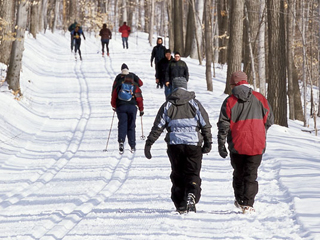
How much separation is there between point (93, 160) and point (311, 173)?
438cm

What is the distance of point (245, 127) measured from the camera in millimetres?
6355

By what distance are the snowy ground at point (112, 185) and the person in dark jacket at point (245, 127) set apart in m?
0.49

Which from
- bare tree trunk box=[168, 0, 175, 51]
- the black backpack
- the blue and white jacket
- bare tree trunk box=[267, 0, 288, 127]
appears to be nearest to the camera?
the blue and white jacket

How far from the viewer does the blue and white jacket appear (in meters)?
6.47

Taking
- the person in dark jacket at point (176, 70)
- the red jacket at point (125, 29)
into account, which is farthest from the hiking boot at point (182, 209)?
the red jacket at point (125, 29)

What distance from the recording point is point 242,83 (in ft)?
21.1

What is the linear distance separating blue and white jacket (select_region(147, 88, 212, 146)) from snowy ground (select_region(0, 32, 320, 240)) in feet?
3.17

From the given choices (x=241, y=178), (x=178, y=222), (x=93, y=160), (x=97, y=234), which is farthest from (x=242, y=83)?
(x=93, y=160)

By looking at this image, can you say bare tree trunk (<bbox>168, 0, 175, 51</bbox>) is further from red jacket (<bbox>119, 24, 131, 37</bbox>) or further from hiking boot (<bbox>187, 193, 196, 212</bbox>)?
hiking boot (<bbox>187, 193, 196, 212</bbox>)

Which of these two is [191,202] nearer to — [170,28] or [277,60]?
[277,60]

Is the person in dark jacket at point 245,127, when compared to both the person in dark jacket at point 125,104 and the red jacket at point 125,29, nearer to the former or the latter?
the person in dark jacket at point 125,104

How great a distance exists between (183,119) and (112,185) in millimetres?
2622

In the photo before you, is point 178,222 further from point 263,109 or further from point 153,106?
point 153,106

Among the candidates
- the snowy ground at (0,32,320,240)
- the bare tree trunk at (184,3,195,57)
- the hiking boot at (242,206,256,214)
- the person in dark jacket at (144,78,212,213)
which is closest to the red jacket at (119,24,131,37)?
the bare tree trunk at (184,3,195,57)
